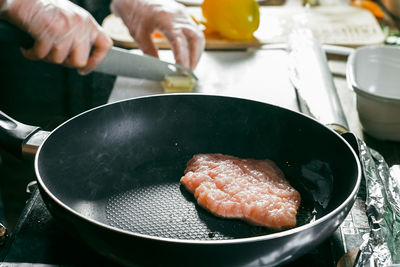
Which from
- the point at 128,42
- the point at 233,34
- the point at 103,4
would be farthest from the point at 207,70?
the point at 103,4

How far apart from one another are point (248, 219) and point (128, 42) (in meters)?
1.09

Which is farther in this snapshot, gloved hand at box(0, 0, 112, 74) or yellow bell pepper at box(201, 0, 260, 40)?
yellow bell pepper at box(201, 0, 260, 40)

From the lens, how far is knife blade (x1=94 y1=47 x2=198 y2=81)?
1310 millimetres

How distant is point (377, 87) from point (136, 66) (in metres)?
0.71

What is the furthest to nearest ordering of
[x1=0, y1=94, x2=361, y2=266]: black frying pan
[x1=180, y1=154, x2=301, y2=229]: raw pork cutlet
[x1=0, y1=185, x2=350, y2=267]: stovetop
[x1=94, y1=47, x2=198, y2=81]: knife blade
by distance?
[x1=94, y1=47, x2=198, y2=81]: knife blade → [x1=180, y1=154, x2=301, y2=229]: raw pork cutlet → [x1=0, y1=185, x2=350, y2=267]: stovetop → [x1=0, y1=94, x2=361, y2=266]: black frying pan

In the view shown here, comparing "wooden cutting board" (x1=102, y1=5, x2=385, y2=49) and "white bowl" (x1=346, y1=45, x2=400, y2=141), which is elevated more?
"white bowl" (x1=346, y1=45, x2=400, y2=141)

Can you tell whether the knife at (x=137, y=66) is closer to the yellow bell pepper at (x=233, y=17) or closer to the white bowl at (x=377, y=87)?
the yellow bell pepper at (x=233, y=17)

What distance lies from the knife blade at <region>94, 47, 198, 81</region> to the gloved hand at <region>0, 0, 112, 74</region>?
0.13 feet

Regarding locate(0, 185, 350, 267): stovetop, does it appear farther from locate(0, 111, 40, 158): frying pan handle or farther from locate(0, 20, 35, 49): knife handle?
locate(0, 20, 35, 49): knife handle

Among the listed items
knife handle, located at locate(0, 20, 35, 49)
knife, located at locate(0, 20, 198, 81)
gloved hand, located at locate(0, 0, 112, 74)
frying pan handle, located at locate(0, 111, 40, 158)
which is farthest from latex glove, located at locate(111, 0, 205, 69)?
frying pan handle, located at locate(0, 111, 40, 158)

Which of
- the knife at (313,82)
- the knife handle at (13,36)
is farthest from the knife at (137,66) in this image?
the knife at (313,82)

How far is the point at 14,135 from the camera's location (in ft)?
2.69

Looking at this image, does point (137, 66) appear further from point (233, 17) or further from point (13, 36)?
point (233, 17)

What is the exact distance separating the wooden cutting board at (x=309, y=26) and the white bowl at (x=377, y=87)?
1.33 feet
